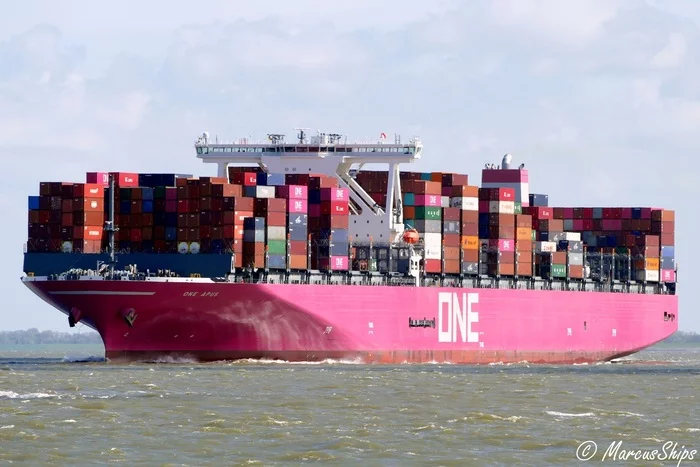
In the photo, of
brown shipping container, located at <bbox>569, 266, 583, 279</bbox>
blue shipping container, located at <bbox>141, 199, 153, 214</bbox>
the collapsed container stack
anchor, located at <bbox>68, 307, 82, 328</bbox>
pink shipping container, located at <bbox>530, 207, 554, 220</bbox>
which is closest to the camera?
anchor, located at <bbox>68, 307, 82, 328</bbox>

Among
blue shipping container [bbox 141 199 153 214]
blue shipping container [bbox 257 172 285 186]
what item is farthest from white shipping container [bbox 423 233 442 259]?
blue shipping container [bbox 141 199 153 214]

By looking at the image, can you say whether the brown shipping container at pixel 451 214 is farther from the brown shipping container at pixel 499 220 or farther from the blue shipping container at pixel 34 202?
the blue shipping container at pixel 34 202

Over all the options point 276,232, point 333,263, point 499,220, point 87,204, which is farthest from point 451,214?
point 87,204

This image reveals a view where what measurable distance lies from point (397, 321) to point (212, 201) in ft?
35.5

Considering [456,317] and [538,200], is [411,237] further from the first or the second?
[538,200]

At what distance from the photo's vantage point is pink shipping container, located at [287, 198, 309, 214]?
215 ft

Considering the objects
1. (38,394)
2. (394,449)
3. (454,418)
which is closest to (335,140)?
(38,394)

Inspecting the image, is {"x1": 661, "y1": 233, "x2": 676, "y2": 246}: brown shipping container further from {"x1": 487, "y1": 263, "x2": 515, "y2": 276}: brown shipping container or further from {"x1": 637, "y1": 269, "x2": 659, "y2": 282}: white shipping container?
{"x1": 487, "y1": 263, "x2": 515, "y2": 276}: brown shipping container

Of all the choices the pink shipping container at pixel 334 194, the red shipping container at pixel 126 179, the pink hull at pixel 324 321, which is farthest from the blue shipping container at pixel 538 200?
the red shipping container at pixel 126 179

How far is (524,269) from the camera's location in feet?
252

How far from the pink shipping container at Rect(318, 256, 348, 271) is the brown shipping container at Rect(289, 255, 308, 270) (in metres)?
1.58

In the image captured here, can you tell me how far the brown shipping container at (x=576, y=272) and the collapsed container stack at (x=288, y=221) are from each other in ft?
3.09

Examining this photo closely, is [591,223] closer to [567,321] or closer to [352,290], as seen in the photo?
[567,321]

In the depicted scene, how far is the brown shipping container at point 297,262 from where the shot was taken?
6512cm
